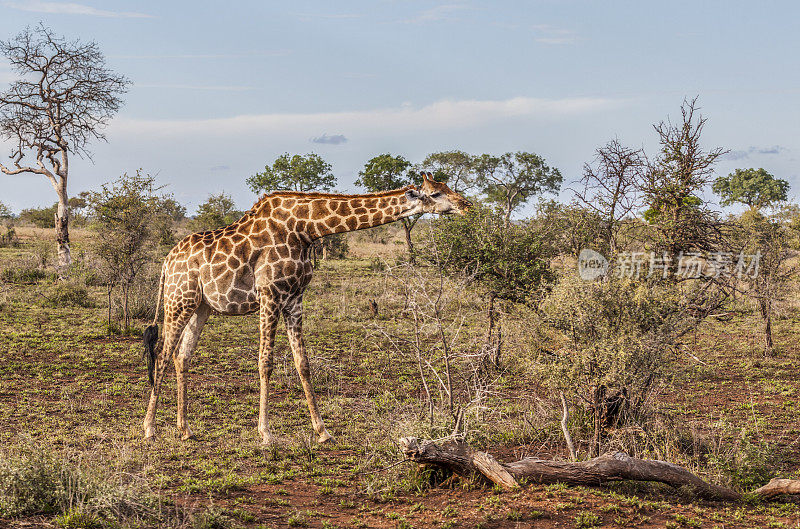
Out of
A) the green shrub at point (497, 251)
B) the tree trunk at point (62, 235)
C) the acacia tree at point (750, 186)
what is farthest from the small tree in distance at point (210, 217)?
the acacia tree at point (750, 186)

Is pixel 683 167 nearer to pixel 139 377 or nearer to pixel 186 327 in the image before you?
pixel 186 327

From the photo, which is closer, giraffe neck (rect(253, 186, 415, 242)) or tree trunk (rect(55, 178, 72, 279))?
giraffe neck (rect(253, 186, 415, 242))

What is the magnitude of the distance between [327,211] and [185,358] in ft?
11.3

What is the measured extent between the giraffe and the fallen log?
3204mm

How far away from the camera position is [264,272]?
10430 millimetres

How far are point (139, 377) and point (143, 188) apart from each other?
7278mm

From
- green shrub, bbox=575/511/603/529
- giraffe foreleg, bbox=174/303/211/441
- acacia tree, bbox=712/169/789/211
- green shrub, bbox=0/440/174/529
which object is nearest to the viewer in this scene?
green shrub, bbox=0/440/174/529

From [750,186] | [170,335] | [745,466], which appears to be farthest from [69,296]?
[750,186]

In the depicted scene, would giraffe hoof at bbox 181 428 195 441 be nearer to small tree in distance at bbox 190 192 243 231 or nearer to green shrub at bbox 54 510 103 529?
green shrub at bbox 54 510 103 529

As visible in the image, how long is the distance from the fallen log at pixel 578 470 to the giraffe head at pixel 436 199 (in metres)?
3.42

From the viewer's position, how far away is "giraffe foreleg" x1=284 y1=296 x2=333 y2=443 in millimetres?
10312

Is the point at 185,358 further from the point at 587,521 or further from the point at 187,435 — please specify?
the point at 587,521

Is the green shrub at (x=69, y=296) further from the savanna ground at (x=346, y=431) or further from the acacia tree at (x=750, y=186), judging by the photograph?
the acacia tree at (x=750, y=186)

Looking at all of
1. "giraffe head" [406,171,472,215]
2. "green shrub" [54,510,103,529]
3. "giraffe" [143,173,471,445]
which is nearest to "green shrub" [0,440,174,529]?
"green shrub" [54,510,103,529]
